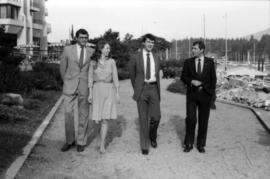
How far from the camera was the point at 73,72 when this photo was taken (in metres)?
6.83

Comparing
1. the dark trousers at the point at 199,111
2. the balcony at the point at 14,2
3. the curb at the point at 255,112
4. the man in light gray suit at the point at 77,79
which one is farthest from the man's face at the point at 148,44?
the balcony at the point at 14,2

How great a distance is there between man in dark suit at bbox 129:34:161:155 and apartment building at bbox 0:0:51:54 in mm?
48001

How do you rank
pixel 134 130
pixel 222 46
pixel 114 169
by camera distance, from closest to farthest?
pixel 114 169, pixel 134 130, pixel 222 46

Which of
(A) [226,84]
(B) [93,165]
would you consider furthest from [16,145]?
(A) [226,84]

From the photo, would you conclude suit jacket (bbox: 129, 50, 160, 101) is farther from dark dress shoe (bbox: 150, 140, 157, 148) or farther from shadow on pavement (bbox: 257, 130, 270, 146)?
shadow on pavement (bbox: 257, 130, 270, 146)

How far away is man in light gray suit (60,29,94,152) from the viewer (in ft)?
22.4

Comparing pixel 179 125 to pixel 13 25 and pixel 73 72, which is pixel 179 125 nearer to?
pixel 73 72

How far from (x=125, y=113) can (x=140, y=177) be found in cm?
651

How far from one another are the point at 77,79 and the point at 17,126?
2845 millimetres

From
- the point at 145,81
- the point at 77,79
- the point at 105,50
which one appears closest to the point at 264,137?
the point at 145,81

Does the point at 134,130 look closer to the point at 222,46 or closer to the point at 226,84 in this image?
the point at 226,84

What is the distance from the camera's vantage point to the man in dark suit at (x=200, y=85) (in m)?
6.84

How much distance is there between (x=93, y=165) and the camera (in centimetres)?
615

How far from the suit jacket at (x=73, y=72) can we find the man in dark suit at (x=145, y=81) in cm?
81
